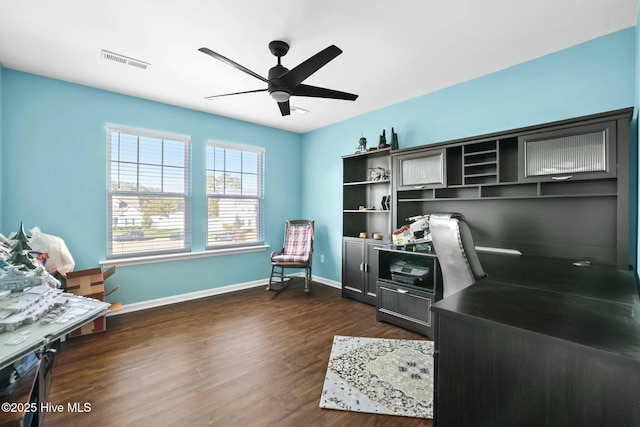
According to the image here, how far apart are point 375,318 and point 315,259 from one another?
6.58ft

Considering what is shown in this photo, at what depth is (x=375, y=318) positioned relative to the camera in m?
3.27

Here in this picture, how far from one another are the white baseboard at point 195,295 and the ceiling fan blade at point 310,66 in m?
3.24

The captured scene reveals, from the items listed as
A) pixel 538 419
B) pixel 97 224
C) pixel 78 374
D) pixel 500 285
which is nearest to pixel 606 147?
pixel 500 285

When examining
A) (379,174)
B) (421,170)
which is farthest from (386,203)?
(421,170)

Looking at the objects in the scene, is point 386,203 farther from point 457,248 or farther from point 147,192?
point 147,192

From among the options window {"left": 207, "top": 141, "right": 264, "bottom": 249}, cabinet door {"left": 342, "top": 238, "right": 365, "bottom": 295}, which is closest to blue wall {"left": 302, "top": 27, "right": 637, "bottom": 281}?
cabinet door {"left": 342, "top": 238, "right": 365, "bottom": 295}

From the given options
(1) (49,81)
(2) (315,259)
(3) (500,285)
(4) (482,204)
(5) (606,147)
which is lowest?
(2) (315,259)

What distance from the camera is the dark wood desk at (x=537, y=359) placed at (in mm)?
752

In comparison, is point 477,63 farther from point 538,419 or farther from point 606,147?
point 538,419

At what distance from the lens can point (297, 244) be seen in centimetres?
462

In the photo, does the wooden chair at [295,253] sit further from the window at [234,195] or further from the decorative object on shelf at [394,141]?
the decorative object on shelf at [394,141]

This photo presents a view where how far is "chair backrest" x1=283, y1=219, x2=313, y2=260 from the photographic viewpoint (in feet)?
14.7

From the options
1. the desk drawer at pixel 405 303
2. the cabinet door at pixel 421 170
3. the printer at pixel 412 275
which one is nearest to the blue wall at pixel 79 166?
the desk drawer at pixel 405 303

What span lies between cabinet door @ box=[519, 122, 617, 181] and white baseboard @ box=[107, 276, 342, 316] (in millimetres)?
3160
